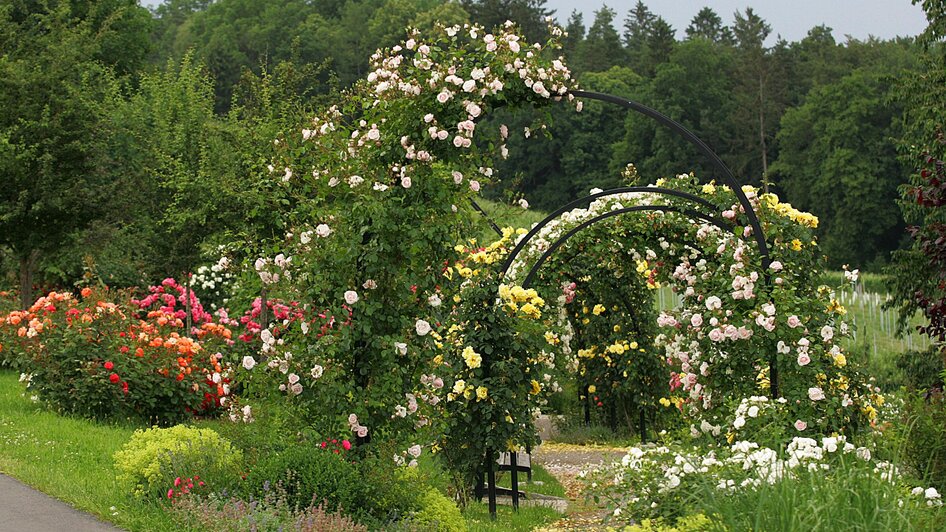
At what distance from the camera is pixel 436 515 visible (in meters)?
6.25

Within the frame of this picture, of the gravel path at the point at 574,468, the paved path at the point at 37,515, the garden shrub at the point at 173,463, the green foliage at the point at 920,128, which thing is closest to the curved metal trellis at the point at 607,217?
the gravel path at the point at 574,468

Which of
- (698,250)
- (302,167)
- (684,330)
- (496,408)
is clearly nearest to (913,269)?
(698,250)

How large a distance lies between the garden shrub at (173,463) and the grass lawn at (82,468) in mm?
126

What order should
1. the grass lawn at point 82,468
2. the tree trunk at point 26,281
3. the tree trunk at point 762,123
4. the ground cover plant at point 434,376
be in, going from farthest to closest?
the tree trunk at point 762,123 < the tree trunk at point 26,281 < the grass lawn at point 82,468 < the ground cover plant at point 434,376

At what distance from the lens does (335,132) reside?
727 centimetres

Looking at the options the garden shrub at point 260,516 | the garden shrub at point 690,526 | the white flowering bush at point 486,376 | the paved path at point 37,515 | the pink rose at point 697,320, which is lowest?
the paved path at point 37,515

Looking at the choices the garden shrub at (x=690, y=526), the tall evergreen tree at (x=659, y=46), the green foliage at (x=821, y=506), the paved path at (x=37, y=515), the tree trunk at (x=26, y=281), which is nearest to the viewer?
the green foliage at (x=821, y=506)

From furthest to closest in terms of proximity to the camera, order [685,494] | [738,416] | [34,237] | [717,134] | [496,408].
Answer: [717,134] < [34,237] < [496,408] < [738,416] < [685,494]

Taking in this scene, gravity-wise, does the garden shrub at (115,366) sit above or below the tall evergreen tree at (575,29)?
below

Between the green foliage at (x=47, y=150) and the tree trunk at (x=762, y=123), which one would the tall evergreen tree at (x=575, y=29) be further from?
the green foliage at (x=47, y=150)

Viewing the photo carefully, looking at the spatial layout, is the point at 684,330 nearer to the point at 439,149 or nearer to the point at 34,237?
the point at 439,149

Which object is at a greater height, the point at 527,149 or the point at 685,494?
the point at 527,149

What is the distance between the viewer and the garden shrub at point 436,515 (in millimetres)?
6109

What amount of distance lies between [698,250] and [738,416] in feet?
12.7
